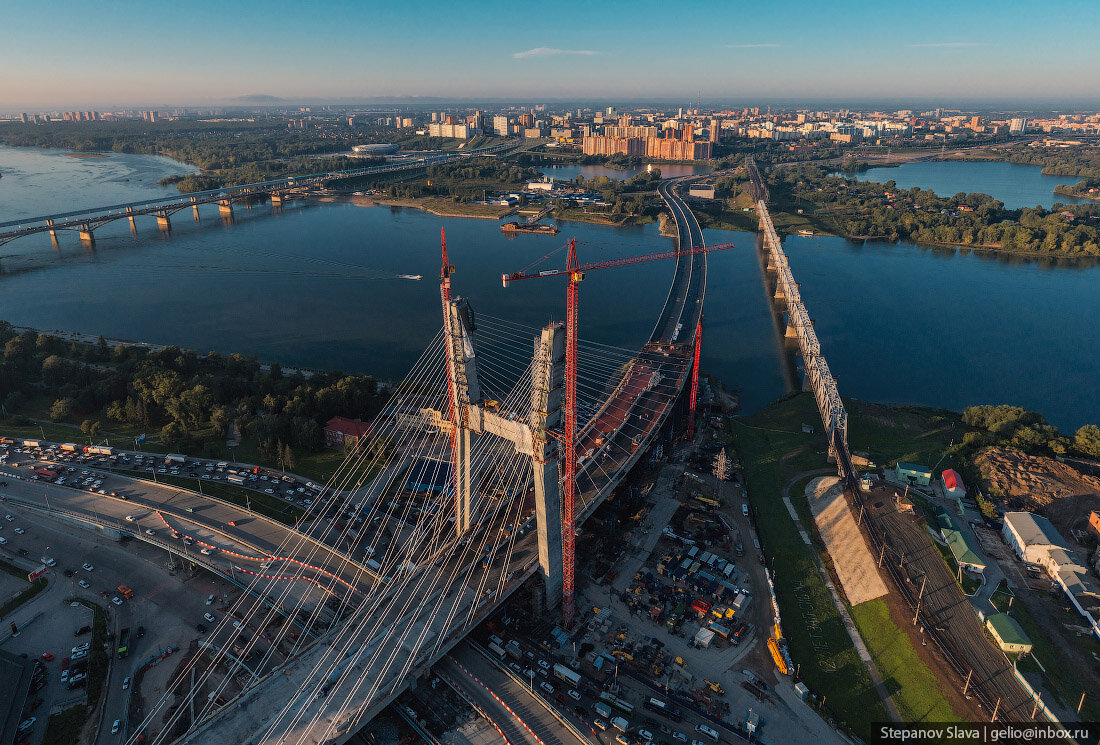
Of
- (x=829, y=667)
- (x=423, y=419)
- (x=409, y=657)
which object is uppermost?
(x=423, y=419)

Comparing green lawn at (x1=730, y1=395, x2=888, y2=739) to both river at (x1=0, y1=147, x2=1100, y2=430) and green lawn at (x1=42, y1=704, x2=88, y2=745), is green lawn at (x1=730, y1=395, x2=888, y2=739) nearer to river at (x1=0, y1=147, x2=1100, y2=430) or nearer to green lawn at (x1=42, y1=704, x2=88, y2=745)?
river at (x1=0, y1=147, x2=1100, y2=430)

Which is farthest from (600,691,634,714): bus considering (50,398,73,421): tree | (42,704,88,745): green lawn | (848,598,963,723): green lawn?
(50,398,73,421): tree

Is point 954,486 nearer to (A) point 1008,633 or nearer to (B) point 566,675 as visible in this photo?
(A) point 1008,633

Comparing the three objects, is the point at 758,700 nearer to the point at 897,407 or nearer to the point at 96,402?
the point at 897,407

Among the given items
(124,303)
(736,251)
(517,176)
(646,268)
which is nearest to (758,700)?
(646,268)

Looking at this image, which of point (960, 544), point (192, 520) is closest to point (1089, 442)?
point (960, 544)

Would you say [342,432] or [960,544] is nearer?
[960,544]
